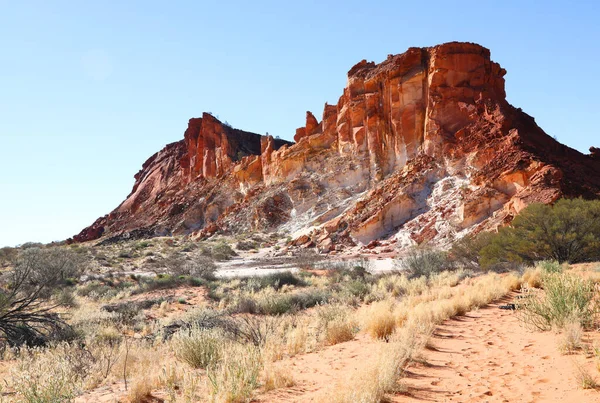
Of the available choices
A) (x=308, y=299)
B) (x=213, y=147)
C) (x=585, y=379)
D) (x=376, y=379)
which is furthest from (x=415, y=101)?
(x=213, y=147)

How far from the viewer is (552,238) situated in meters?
17.4

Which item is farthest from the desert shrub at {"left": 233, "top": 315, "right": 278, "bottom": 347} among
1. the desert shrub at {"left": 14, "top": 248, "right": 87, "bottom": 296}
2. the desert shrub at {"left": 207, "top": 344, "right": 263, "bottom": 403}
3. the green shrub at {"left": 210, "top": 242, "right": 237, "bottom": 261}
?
the green shrub at {"left": 210, "top": 242, "right": 237, "bottom": 261}

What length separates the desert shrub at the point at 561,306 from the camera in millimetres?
6195

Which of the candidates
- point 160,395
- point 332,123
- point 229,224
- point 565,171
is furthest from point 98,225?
point 160,395

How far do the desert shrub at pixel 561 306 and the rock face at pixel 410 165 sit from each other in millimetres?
19709

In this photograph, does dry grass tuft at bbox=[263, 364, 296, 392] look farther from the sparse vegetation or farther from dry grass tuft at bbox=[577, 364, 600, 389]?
dry grass tuft at bbox=[577, 364, 600, 389]

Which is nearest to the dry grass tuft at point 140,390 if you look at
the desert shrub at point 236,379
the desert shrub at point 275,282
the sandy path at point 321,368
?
the desert shrub at point 236,379

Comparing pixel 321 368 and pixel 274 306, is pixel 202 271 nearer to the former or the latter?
pixel 274 306

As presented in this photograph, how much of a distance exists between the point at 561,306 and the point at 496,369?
6.85ft

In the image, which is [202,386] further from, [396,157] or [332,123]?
[332,123]

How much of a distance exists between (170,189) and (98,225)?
16.7 m

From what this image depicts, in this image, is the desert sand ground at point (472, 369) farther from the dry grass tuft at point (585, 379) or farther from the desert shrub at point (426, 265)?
the desert shrub at point (426, 265)

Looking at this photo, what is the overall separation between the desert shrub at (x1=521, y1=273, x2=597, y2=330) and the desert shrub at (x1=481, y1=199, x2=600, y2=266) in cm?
1119

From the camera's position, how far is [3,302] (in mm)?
8758
